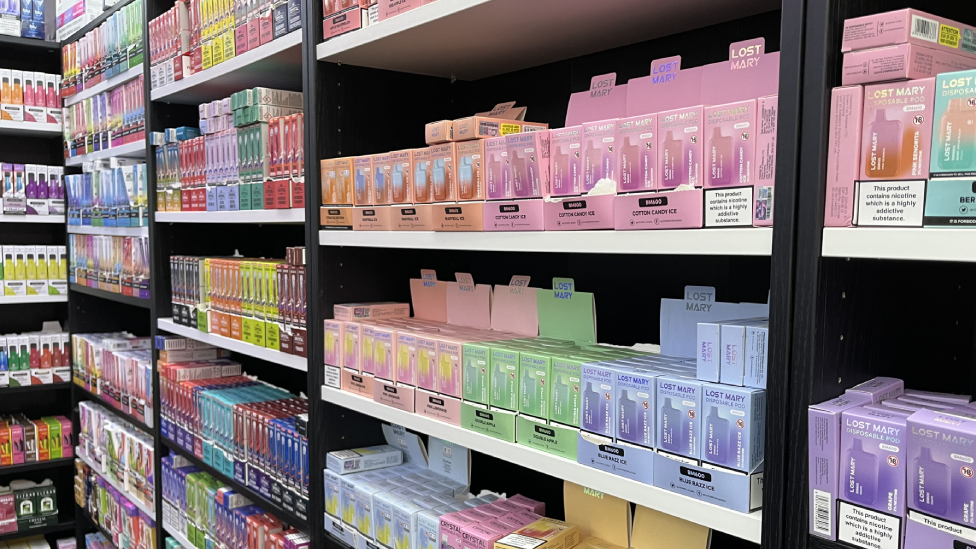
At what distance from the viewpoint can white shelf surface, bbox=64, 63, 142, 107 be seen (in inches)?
123

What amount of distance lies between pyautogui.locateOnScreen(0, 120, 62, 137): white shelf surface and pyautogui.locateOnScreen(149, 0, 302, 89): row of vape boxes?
5.02ft

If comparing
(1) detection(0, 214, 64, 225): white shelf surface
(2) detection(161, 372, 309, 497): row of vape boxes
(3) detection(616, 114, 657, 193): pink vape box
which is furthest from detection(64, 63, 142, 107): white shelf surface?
(3) detection(616, 114, 657, 193): pink vape box

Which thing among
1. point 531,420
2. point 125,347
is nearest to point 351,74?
point 531,420

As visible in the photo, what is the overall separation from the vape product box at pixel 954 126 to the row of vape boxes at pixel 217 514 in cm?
191

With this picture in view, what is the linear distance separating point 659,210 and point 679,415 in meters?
0.33

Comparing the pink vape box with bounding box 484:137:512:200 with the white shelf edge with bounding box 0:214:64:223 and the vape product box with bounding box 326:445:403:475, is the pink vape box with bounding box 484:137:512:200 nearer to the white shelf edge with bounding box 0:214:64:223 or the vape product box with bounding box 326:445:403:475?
the vape product box with bounding box 326:445:403:475

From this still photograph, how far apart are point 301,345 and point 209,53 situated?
1.12 metres

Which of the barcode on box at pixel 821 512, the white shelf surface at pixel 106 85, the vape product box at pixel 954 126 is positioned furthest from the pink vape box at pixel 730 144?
the white shelf surface at pixel 106 85

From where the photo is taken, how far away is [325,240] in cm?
199

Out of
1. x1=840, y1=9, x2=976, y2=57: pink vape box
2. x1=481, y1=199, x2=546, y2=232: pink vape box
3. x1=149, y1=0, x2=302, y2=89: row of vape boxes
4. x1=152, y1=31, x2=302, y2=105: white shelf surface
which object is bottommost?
x1=481, y1=199, x2=546, y2=232: pink vape box

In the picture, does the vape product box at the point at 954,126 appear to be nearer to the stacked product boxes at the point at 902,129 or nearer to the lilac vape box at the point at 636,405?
the stacked product boxes at the point at 902,129

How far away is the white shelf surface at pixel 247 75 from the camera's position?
212cm

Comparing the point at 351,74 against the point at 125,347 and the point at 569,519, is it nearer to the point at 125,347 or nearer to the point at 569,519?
the point at 569,519

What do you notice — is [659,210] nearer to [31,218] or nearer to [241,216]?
[241,216]
